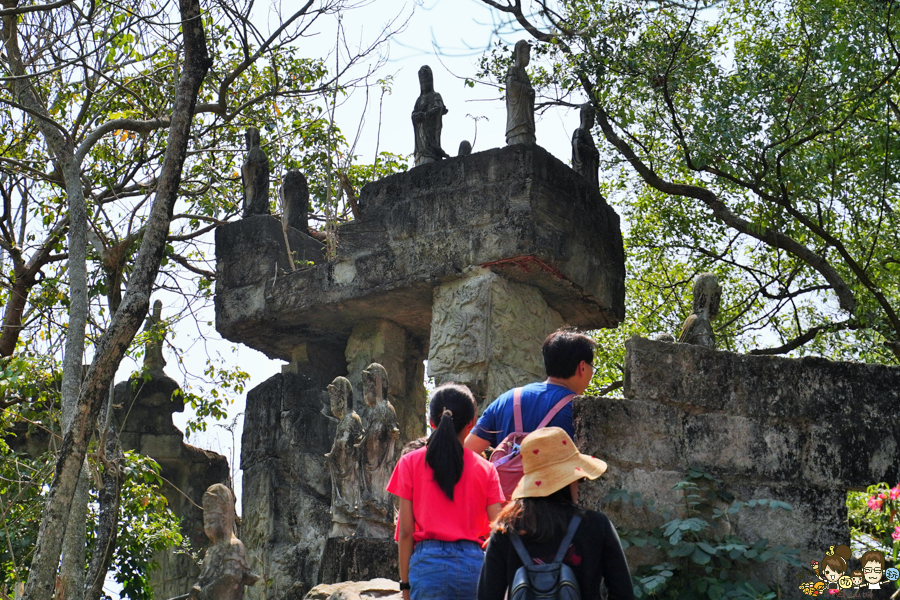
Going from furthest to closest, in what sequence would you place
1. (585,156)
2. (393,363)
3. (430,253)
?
(393,363), (585,156), (430,253)

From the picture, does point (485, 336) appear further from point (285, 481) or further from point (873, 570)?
point (873, 570)

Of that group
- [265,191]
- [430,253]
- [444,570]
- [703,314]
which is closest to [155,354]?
[265,191]

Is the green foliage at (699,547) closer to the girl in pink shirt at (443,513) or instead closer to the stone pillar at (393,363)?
the girl in pink shirt at (443,513)

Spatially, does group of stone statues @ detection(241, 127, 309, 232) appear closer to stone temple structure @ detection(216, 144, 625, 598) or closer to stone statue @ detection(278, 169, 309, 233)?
stone statue @ detection(278, 169, 309, 233)

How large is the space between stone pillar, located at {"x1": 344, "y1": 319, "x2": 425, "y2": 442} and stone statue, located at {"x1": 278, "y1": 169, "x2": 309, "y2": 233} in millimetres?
1353

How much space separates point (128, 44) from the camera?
11.0 metres

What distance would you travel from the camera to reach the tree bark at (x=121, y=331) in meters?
6.94

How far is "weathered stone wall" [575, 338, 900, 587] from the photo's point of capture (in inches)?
208

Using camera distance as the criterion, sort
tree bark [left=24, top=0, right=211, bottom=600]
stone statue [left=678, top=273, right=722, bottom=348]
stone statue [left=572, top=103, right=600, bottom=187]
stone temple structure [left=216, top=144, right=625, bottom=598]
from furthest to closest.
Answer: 1. stone statue [left=572, top=103, right=600, bottom=187]
2. stone temple structure [left=216, top=144, right=625, bottom=598]
3. tree bark [left=24, top=0, right=211, bottom=600]
4. stone statue [left=678, top=273, right=722, bottom=348]

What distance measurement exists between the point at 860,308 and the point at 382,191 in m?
4.66

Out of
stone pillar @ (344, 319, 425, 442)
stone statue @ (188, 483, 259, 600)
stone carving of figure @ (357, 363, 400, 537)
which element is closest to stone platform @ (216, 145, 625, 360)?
stone pillar @ (344, 319, 425, 442)

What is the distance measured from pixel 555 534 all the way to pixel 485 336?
6011mm

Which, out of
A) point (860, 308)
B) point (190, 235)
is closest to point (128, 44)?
point (190, 235)

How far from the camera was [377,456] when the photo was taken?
29.3 feet
